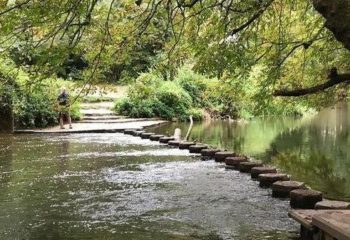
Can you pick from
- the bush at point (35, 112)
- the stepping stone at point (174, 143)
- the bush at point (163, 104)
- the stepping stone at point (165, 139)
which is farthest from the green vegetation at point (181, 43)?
the bush at point (163, 104)

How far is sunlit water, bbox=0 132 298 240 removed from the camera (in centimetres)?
636

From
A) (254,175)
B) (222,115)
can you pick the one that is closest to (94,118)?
(222,115)

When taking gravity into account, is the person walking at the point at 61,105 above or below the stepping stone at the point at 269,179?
above

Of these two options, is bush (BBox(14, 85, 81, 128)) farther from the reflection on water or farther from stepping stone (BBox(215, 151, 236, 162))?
stepping stone (BBox(215, 151, 236, 162))

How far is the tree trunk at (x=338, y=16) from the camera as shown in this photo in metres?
3.60

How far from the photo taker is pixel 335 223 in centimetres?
501

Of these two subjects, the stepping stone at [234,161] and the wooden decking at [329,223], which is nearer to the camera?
the wooden decking at [329,223]

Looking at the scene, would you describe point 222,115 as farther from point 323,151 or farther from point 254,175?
point 254,175

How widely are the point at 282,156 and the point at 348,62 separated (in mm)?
4416

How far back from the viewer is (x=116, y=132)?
63.9 ft

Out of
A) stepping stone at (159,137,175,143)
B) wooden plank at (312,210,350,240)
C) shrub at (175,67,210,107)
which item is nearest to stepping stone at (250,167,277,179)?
wooden plank at (312,210,350,240)

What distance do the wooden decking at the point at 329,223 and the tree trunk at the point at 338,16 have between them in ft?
6.13

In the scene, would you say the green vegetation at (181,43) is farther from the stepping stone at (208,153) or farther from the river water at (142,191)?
the river water at (142,191)

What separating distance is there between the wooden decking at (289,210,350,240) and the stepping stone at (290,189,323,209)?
1054 millimetres
